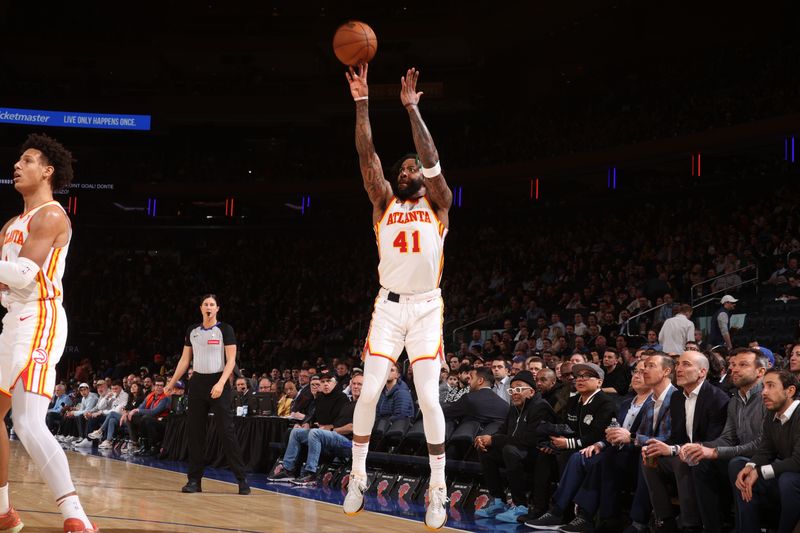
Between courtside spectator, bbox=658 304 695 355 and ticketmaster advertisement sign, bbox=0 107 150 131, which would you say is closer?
courtside spectator, bbox=658 304 695 355

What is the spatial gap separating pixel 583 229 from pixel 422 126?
18.4m

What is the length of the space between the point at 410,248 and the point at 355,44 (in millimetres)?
1482

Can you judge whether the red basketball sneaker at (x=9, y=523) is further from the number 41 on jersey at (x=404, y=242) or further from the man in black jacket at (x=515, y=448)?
the man in black jacket at (x=515, y=448)

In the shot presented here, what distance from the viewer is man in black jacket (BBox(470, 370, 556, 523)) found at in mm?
7895

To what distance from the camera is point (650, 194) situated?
2350 cm

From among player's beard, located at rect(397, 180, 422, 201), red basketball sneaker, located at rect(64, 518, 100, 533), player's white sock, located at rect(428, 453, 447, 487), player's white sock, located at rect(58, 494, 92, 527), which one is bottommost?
red basketball sneaker, located at rect(64, 518, 100, 533)

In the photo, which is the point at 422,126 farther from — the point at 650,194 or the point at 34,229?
the point at 650,194

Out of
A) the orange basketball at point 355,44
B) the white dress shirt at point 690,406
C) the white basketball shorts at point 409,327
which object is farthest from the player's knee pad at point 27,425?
the white dress shirt at point 690,406

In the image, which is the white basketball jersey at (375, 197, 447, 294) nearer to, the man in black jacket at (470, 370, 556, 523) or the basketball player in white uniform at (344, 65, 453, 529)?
the basketball player in white uniform at (344, 65, 453, 529)

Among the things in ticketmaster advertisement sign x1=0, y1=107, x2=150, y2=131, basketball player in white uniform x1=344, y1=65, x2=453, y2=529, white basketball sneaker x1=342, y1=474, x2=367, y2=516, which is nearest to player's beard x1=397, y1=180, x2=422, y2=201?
basketball player in white uniform x1=344, y1=65, x2=453, y2=529

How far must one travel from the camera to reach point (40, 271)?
15.9ft

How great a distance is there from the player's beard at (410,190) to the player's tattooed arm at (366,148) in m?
0.14

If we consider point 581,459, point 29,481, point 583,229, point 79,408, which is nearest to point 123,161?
point 79,408

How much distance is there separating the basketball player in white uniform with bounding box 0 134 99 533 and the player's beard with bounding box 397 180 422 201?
2.17m
